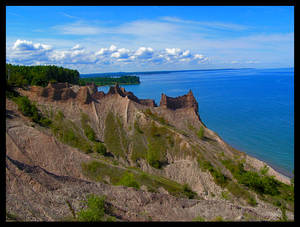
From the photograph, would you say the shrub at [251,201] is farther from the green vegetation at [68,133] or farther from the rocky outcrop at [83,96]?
the rocky outcrop at [83,96]

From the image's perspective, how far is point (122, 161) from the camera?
129 feet

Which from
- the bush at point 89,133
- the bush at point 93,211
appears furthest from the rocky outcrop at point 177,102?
the bush at point 93,211

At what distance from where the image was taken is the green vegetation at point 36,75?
5663 centimetres

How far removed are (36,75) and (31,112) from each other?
3286 cm

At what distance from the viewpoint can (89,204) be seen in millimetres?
19281

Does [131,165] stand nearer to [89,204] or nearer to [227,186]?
[227,186]

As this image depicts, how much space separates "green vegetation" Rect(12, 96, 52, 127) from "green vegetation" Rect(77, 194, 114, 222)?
26.1 metres

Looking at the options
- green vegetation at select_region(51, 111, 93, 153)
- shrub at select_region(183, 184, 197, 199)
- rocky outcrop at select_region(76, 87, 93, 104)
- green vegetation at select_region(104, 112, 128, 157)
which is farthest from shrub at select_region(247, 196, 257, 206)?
rocky outcrop at select_region(76, 87, 93, 104)

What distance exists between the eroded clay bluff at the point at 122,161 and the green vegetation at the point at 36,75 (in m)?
9.83

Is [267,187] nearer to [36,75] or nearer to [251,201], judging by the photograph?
[251,201]

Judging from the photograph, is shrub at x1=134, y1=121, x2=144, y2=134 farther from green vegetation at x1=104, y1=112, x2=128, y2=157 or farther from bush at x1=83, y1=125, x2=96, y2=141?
bush at x1=83, y1=125, x2=96, y2=141

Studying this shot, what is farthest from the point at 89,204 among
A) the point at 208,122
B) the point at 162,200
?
the point at 208,122

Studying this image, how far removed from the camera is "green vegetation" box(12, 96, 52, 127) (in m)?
41.7

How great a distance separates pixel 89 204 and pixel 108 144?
23312 millimetres
